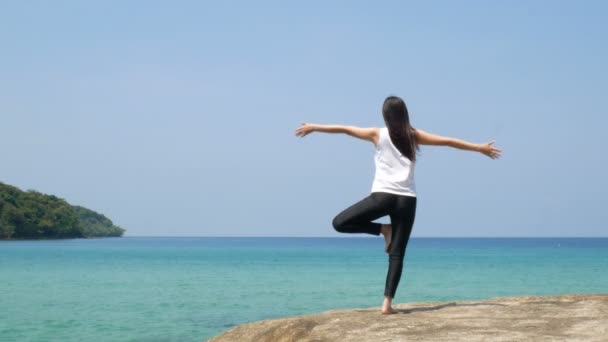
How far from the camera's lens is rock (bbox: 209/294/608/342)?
6.46 metres

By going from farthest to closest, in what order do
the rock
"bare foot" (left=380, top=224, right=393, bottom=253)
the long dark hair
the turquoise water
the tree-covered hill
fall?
the tree-covered hill, the turquoise water, "bare foot" (left=380, top=224, right=393, bottom=253), the long dark hair, the rock

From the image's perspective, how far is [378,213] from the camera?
25.1 ft

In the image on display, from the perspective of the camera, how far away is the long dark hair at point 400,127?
7.57 meters

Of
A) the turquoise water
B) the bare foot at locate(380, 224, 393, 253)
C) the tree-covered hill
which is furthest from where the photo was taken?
the tree-covered hill

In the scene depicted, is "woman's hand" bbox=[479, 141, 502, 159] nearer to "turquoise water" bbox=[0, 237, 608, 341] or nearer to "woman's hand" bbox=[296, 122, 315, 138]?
"woman's hand" bbox=[296, 122, 315, 138]

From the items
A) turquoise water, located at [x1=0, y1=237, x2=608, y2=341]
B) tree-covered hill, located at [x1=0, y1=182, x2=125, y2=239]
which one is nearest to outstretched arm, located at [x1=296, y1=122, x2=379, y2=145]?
turquoise water, located at [x1=0, y1=237, x2=608, y2=341]

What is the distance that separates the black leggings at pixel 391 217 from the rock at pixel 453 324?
0.58 meters

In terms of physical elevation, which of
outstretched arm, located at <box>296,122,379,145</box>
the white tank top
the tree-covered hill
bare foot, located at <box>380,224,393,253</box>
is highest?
the tree-covered hill

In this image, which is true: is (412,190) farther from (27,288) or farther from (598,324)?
(27,288)

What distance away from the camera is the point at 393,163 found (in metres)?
7.65

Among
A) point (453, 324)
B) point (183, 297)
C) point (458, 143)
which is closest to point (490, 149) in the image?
point (458, 143)

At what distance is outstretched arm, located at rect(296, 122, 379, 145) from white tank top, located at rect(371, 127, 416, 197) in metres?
0.09

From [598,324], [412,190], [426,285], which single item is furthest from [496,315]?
[426,285]

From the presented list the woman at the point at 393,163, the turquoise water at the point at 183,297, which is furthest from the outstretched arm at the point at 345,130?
the turquoise water at the point at 183,297
